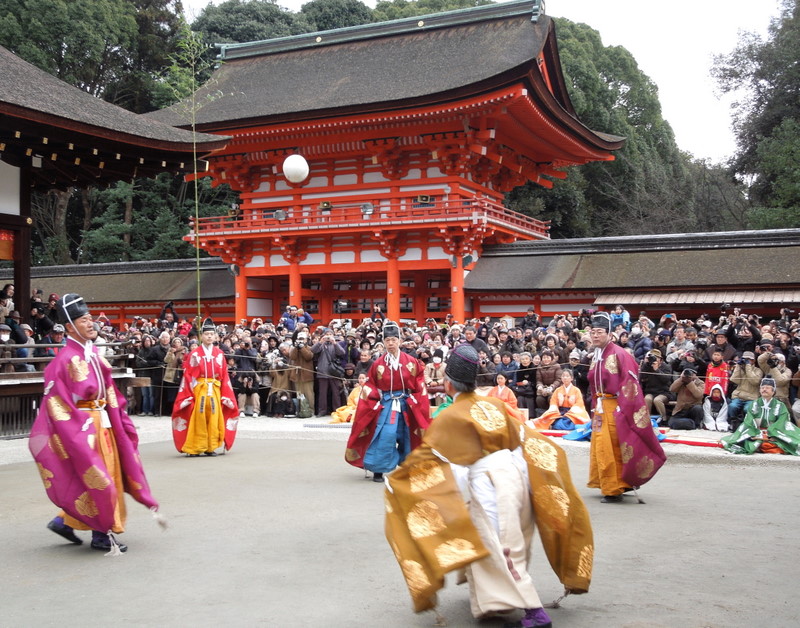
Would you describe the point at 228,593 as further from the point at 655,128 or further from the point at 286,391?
the point at 655,128

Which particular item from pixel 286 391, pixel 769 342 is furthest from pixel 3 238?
pixel 769 342

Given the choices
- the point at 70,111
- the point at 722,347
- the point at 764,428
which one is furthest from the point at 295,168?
the point at 764,428

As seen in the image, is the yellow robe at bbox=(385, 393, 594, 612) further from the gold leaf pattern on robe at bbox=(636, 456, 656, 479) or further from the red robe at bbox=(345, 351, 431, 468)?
the red robe at bbox=(345, 351, 431, 468)

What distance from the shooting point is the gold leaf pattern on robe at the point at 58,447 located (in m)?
5.72

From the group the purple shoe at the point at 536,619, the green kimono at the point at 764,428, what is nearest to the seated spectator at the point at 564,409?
the green kimono at the point at 764,428

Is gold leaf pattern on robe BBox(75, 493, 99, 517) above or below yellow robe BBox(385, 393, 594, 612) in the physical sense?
below

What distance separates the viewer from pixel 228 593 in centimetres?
469

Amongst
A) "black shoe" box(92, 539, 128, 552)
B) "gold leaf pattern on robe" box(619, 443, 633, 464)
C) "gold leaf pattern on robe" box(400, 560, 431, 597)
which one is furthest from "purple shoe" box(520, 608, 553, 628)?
"gold leaf pattern on robe" box(619, 443, 633, 464)

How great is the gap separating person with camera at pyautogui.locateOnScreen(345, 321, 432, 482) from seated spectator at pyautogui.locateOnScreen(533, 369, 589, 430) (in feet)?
12.6

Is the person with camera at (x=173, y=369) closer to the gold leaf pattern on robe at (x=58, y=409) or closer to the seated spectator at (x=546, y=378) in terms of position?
the seated spectator at (x=546, y=378)

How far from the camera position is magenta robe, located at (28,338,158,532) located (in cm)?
564

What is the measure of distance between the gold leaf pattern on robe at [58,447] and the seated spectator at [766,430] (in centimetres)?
728

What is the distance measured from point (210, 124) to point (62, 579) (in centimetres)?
1917

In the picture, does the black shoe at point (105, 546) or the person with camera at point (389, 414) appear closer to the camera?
the black shoe at point (105, 546)
